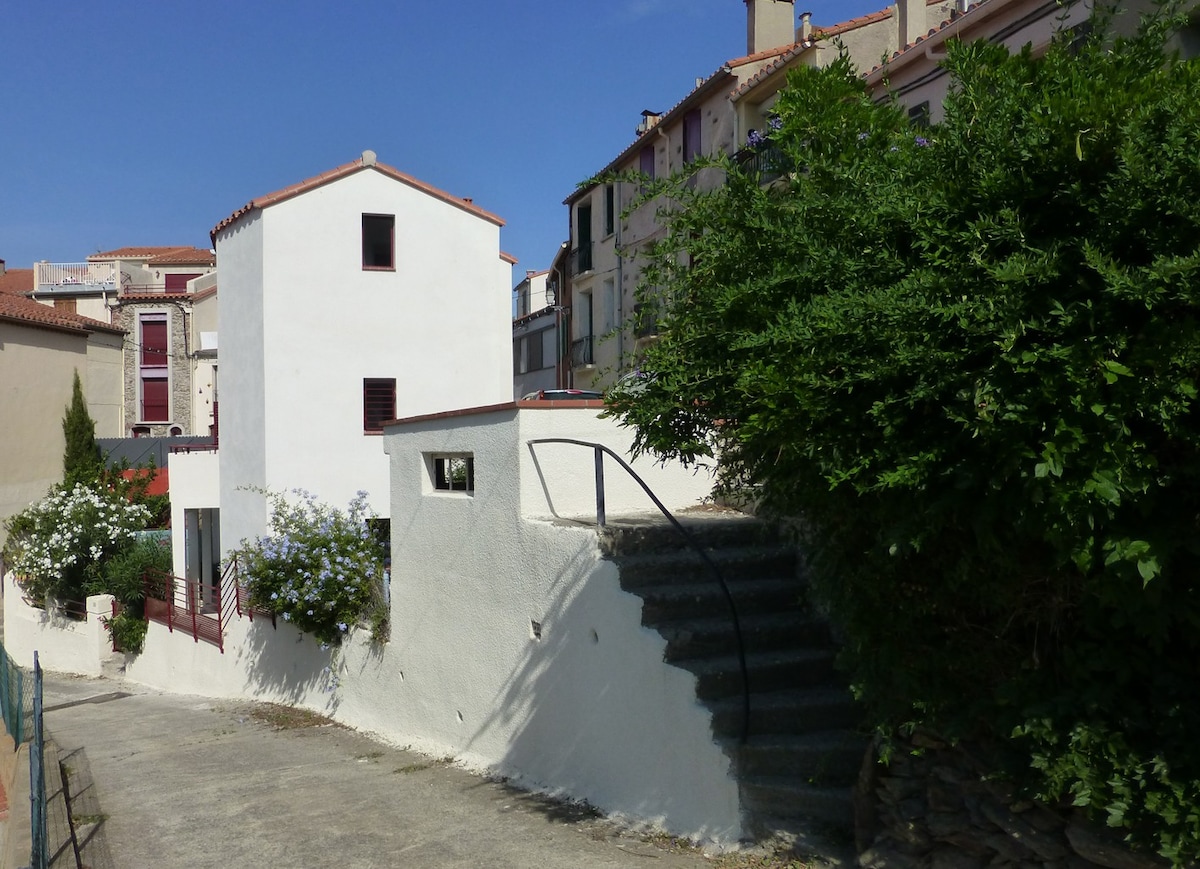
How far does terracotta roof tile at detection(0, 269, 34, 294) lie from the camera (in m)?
55.0

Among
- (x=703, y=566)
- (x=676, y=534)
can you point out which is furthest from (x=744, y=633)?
(x=676, y=534)

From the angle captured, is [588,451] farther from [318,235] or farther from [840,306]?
[318,235]

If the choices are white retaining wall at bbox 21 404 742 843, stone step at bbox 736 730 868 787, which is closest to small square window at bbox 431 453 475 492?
white retaining wall at bbox 21 404 742 843

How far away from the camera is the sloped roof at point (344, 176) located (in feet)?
63.5

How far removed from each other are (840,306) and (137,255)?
61123 mm

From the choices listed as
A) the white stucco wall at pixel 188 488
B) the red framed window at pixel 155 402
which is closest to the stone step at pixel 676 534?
the white stucco wall at pixel 188 488

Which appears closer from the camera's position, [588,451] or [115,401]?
[588,451]

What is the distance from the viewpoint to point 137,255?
59312 mm

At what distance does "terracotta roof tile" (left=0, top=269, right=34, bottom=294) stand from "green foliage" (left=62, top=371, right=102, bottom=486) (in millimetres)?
22236

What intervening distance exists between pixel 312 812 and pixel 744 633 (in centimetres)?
382

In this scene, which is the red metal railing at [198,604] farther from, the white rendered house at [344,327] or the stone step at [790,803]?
the stone step at [790,803]

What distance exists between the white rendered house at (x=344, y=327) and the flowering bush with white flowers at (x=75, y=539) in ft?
16.5

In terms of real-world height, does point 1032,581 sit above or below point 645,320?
below

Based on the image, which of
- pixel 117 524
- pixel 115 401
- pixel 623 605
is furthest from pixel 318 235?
pixel 115 401
